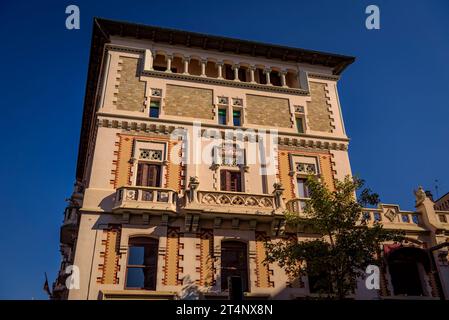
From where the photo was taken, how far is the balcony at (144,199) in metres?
19.0

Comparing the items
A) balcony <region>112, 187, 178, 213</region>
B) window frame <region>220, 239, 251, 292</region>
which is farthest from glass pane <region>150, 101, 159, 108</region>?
window frame <region>220, 239, 251, 292</region>

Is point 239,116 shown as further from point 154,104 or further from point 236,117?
point 154,104

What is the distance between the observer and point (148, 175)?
A: 2131 centimetres

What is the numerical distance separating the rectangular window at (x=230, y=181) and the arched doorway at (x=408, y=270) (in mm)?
9193

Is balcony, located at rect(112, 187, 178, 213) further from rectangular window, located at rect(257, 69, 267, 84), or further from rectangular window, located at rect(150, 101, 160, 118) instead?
rectangular window, located at rect(257, 69, 267, 84)

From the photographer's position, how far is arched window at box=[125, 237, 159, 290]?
59.7 feet

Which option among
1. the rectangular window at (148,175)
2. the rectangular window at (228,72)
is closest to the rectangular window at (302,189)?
the rectangular window at (148,175)

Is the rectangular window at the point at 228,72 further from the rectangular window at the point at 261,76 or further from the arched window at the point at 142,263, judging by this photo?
the arched window at the point at 142,263

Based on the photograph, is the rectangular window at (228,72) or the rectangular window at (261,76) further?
the rectangular window at (261,76)

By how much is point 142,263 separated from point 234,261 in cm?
463

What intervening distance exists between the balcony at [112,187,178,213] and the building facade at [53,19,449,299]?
6cm

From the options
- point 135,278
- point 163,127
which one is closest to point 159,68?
point 163,127
